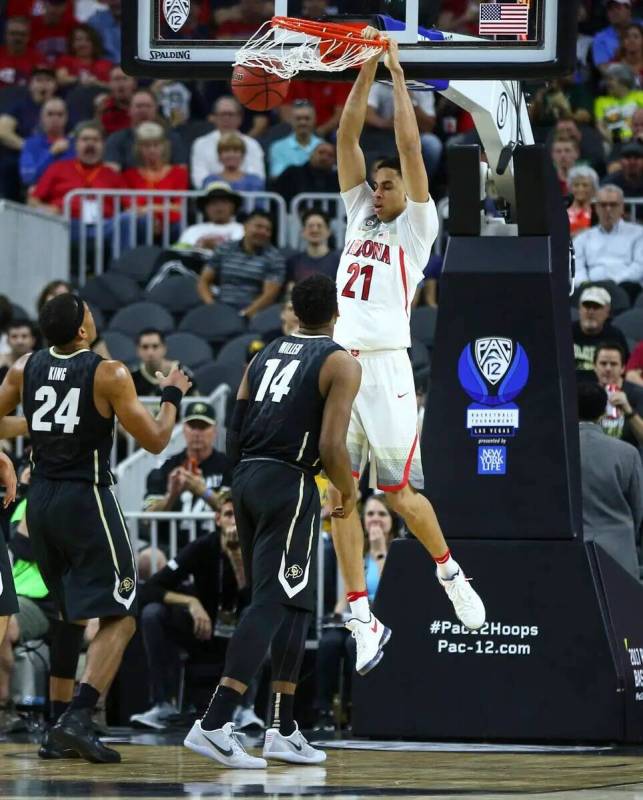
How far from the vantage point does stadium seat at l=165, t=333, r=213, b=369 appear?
15.4 meters

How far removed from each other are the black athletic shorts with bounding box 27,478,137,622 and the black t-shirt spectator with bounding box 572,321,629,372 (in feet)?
18.8

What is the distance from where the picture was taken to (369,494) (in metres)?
12.6

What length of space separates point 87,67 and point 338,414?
1330 centimetres

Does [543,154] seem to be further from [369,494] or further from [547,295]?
[369,494]

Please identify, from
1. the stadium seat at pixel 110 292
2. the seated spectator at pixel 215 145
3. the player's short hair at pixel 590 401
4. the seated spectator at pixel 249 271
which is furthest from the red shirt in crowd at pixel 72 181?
the player's short hair at pixel 590 401

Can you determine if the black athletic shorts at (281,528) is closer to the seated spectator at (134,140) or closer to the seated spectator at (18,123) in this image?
the seated spectator at (134,140)

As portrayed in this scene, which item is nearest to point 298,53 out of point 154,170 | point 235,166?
point 235,166

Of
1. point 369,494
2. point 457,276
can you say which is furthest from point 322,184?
point 457,276

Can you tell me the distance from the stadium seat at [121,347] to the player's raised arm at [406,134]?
6628 millimetres

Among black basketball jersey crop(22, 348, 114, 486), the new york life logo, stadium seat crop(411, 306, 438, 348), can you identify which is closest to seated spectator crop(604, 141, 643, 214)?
stadium seat crop(411, 306, 438, 348)

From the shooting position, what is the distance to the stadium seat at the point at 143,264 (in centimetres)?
1678

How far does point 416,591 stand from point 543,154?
2.48 meters

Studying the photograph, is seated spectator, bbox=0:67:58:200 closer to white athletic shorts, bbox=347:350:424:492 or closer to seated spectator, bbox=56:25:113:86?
seated spectator, bbox=56:25:113:86

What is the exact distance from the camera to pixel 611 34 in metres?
19.1
